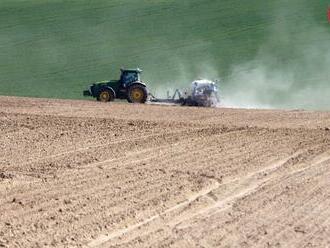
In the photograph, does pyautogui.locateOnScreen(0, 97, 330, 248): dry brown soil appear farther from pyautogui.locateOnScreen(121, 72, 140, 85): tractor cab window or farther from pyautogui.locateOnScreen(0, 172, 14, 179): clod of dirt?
pyautogui.locateOnScreen(121, 72, 140, 85): tractor cab window

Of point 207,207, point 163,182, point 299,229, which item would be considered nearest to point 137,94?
point 163,182

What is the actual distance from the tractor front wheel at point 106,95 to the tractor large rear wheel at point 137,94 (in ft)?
2.70

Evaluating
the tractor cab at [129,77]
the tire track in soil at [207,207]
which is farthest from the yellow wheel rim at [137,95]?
the tire track in soil at [207,207]

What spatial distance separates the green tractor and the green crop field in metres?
5.52

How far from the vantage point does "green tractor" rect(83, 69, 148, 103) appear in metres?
31.1

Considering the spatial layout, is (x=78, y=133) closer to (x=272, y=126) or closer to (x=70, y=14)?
(x=272, y=126)

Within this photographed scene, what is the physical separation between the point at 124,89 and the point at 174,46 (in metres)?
16.3

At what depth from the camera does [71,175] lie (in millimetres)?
14445

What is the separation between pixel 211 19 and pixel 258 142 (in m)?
33.9

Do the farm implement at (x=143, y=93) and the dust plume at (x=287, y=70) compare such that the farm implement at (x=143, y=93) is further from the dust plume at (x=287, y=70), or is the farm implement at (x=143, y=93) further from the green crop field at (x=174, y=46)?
the green crop field at (x=174, y=46)

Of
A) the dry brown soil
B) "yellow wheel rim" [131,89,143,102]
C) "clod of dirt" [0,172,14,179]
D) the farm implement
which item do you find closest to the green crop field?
the farm implement

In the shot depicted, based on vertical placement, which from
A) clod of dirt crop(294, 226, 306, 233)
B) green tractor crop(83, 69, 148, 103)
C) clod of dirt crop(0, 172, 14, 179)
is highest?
green tractor crop(83, 69, 148, 103)

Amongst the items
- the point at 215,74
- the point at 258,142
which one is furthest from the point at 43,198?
the point at 215,74

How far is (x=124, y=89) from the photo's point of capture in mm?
31516
